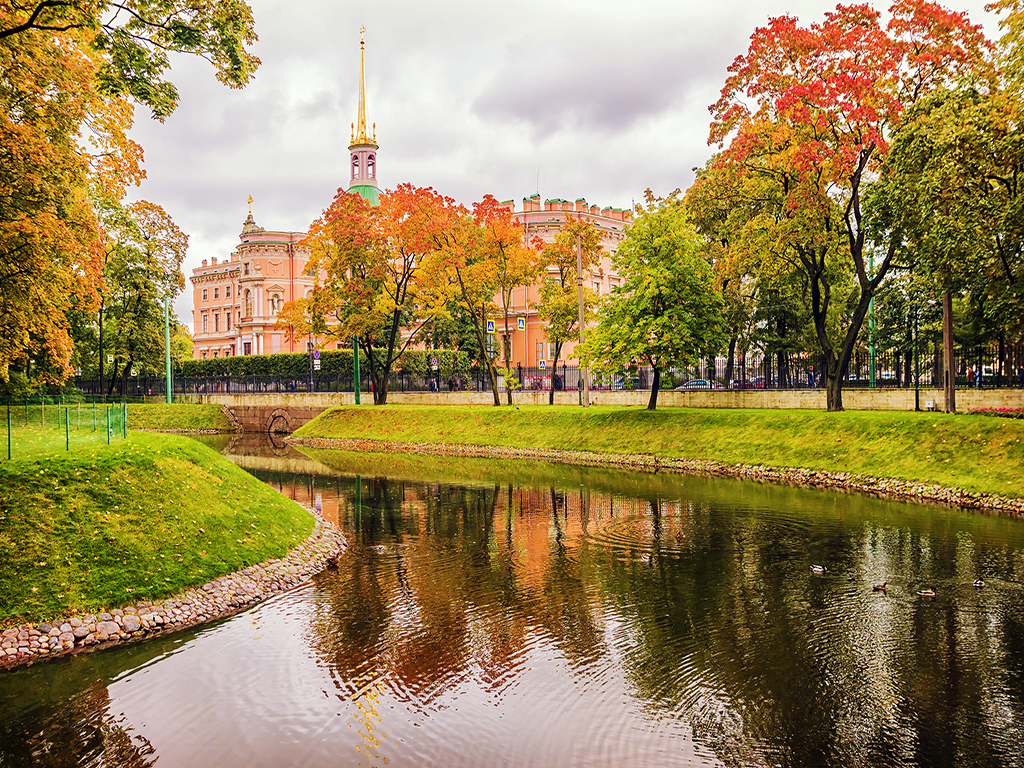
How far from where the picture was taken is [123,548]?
12.6 metres

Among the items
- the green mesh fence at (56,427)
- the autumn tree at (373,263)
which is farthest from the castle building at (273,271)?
the green mesh fence at (56,427)

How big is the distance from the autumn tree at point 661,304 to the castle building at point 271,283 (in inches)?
1437

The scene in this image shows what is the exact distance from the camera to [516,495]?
83.7 feet

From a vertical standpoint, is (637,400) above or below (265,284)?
below

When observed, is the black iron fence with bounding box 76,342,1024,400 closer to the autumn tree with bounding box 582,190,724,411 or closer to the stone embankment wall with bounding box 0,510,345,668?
the autumn tree with bounding box 582,190,724,411

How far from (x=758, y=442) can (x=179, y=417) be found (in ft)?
152

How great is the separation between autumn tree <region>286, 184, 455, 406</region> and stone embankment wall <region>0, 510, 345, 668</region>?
3010 centimetres

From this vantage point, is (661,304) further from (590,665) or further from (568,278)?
(590,665)

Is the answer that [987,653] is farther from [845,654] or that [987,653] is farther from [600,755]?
[600,755]

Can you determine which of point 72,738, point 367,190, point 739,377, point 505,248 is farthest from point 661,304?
point 367,190

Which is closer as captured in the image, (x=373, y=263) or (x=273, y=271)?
(x=373, y=263)

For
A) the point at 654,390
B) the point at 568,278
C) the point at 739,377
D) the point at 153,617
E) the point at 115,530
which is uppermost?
the point at 568,278

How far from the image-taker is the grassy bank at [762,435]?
22000mm

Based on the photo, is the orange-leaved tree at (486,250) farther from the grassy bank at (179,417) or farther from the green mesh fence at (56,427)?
the grassy bank at (179,417)
